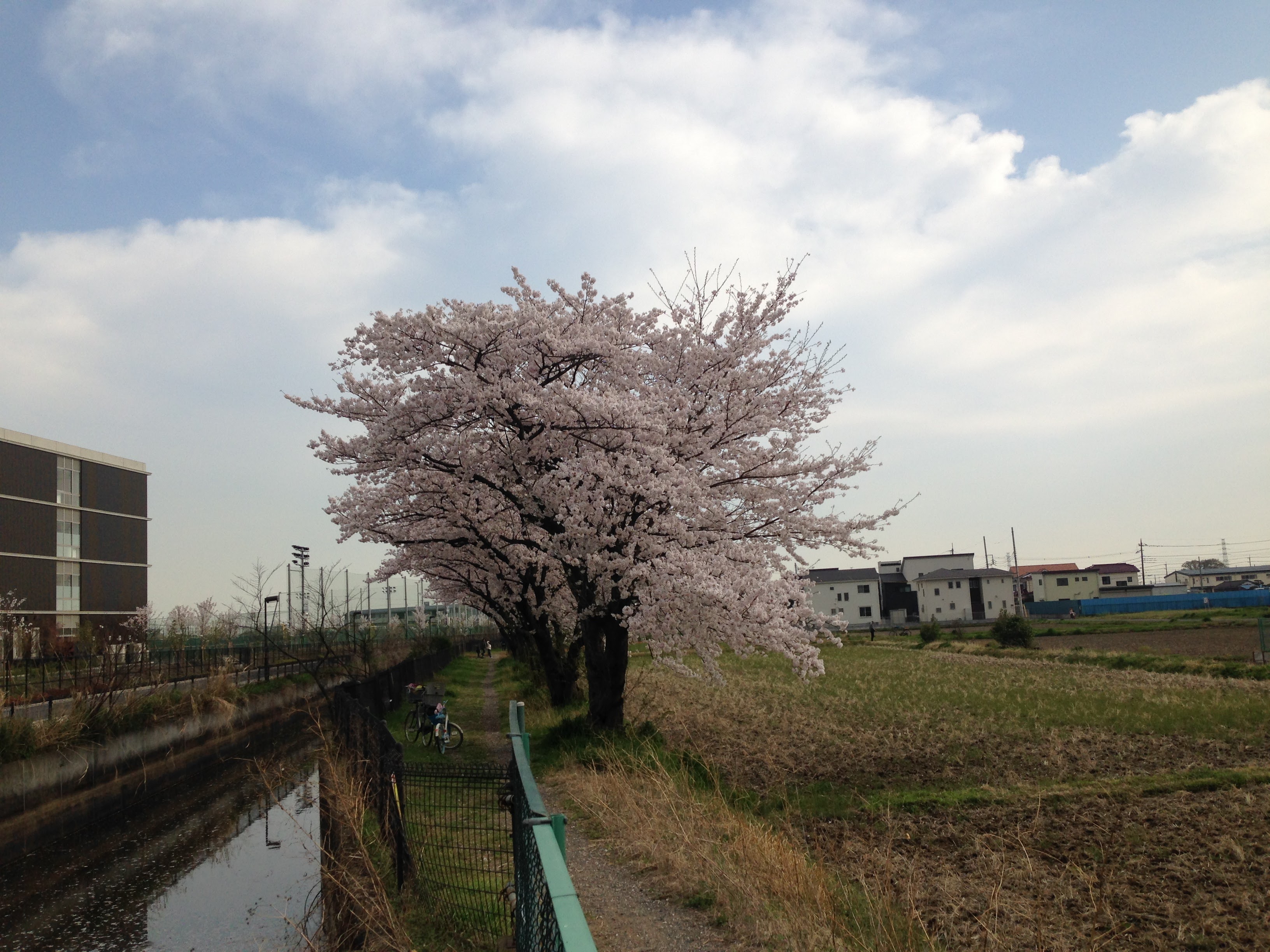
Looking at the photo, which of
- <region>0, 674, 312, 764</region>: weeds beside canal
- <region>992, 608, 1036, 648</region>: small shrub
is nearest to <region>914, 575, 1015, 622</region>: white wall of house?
<region>992, 608, 1036, 648</region>: small shrub

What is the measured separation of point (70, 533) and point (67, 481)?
3.14 metres

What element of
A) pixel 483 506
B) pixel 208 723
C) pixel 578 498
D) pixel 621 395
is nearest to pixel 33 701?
pixel 208 723

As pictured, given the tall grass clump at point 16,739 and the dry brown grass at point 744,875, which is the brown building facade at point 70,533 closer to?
the tall grass clump at point 16,739

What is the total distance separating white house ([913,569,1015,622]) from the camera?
82750 millimetres

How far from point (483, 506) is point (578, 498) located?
12.5ft

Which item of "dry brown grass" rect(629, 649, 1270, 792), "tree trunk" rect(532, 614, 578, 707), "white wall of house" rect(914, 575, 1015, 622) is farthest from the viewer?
"white wall of house" rect(914, 575, 1015, 622)

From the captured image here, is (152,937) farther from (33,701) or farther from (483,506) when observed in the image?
(33,701)

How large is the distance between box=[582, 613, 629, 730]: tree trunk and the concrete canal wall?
5.19 metres

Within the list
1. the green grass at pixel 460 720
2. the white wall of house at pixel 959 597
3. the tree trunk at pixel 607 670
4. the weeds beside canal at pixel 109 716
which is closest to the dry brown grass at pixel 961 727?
the tree trunk at pixel 607 670

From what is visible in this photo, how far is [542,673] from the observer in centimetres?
2569

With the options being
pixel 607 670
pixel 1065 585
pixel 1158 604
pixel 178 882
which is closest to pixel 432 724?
pixel 607 670

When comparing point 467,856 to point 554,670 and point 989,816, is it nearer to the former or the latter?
point 989,816

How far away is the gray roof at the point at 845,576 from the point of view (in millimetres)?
86500

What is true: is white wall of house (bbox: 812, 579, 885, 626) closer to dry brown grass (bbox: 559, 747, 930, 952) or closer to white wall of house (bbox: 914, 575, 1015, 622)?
white wall of house (bbox: 914, 575, 1015, 622)
